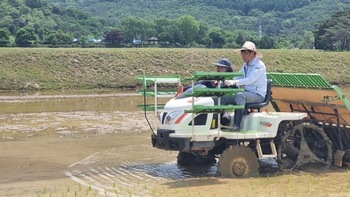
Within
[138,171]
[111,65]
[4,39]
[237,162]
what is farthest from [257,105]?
[4,39]

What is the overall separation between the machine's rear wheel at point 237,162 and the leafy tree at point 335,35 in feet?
216

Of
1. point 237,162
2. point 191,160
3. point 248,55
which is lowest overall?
point 191,160

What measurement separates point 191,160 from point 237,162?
69.1 inches

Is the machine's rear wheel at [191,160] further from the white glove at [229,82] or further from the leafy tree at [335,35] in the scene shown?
the leafy tree at [335,35]

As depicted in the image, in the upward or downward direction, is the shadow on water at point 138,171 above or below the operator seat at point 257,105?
below

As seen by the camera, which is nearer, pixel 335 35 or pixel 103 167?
pixel 103 167

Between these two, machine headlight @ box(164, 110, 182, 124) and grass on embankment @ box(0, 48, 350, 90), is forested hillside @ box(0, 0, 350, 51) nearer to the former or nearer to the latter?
grass on embankment @ box(0, 48, 350, 90)

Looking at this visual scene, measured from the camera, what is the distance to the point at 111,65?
42.8 meters

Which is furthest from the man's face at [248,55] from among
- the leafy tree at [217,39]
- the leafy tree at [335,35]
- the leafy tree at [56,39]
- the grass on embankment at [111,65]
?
the leafy tree at [217,39]

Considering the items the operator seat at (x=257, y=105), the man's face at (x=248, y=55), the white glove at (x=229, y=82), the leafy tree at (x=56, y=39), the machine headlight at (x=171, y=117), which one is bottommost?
the leafy tree at (x=56, y=39)

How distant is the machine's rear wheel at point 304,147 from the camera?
36.8ft

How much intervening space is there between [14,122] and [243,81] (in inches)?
455

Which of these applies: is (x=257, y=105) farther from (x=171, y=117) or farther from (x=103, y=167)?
(x=103, y=167)

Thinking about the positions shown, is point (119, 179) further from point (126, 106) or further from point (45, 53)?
point (45, 53)
